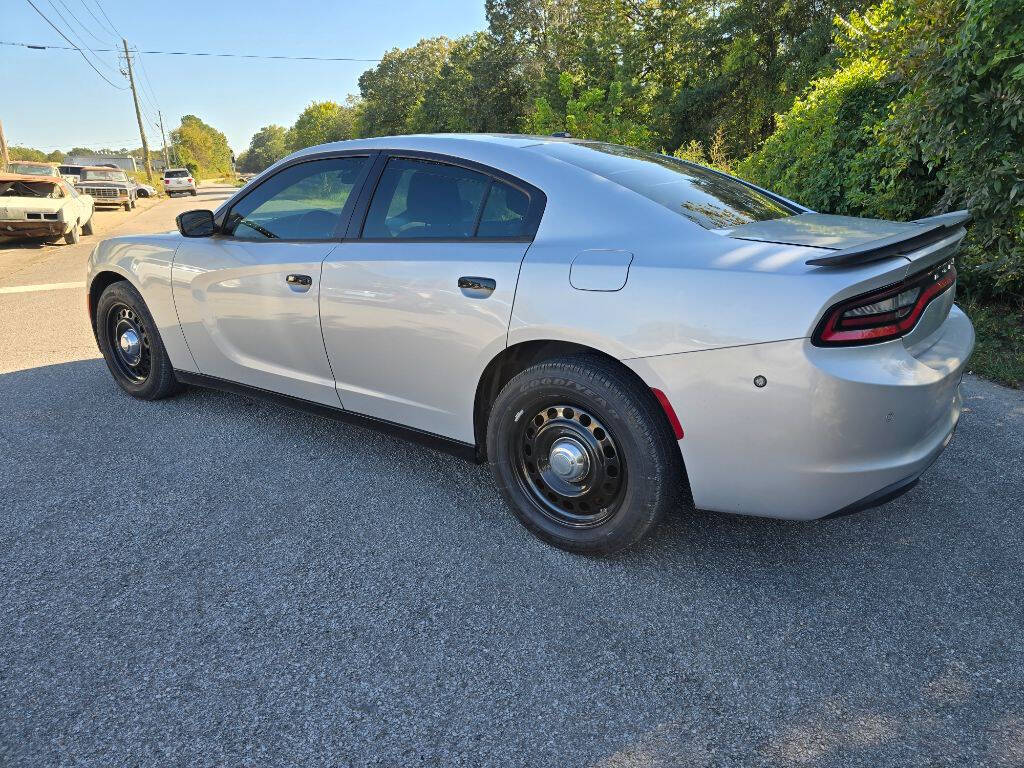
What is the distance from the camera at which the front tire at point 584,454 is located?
2410 mm

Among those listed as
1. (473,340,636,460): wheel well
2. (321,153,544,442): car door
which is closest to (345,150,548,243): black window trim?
(321,153,544,442): car door

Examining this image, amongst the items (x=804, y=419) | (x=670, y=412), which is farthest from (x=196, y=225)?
(x=804, y=419)

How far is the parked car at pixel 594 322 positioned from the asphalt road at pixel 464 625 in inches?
13.5

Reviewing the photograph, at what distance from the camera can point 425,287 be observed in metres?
2.82

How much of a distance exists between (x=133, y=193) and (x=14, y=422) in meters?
30.2

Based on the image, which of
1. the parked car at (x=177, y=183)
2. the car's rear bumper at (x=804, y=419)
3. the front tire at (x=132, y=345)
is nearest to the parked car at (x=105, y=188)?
the parked car at (x=177, y=183)

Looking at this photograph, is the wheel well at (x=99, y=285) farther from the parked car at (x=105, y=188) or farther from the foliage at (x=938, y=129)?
the parked car at (x=105, y=188)

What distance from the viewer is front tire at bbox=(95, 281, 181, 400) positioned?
423cm

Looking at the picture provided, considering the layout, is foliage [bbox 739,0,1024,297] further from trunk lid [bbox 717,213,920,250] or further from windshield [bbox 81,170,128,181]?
windshield [bbox 81,170,128,181]

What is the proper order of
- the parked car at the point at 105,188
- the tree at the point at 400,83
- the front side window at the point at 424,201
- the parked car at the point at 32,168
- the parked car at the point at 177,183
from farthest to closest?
1. the tree at the point at 400,83
2. the parked car at the point at 177,183
3. the parked car at the point at 105,188
4. the parked car at the point at 32,168
5. the front side window at the point at 424,201

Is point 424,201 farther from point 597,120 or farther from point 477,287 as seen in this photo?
point 597,120

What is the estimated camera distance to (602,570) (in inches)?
103

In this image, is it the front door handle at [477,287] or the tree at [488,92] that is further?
the tree at [488,92]

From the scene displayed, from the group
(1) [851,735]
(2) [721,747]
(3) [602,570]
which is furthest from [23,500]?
(1) [851,735]
